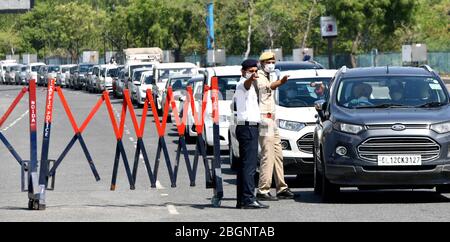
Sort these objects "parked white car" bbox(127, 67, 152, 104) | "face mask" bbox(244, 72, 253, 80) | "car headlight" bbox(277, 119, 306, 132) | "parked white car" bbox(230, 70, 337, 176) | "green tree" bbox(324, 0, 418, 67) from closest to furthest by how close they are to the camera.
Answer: "face mask" bbox(244, 72, 253, 80) < "parked white car" bbox(230, 70, 337, 176) < "car headlight" bbox(277, 119, 306, 132) < "parked white car" bbox(127, 67, 152, 104) < "green tree" bbox(324, 0, 418, 67)

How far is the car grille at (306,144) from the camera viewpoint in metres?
18.1

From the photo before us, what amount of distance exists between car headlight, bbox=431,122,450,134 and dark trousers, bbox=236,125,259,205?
7.10 ft

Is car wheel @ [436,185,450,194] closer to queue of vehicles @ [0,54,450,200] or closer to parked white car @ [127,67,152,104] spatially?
queue of vehicles @ [0,54,450,200]

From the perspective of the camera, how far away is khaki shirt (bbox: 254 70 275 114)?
52.2ft

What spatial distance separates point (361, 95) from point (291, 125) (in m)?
2.08

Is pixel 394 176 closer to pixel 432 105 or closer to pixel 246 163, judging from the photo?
pixel 432 105

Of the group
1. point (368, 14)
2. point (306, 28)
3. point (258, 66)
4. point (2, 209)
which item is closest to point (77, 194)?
point (2, 209)

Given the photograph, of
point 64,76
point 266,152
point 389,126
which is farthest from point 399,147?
point 64,76

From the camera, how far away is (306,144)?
18.2 meters

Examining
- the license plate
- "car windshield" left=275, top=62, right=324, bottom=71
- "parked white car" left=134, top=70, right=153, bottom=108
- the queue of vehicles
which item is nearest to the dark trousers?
the queue of vehicles

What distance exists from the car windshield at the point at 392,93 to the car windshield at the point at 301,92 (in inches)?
97.7

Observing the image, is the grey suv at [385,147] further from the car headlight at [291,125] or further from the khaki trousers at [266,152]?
the car headlight at [291,125]

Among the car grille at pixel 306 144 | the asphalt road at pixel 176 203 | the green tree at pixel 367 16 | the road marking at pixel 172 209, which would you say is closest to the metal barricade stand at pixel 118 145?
the asphalt road at pixel 176 203

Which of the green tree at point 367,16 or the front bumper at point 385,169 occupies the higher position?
the green tree at point 367,16
